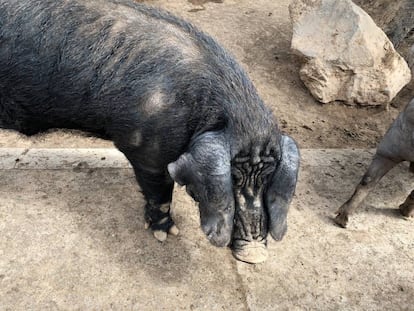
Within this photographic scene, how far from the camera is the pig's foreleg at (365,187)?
372 cm

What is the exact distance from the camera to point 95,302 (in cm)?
295

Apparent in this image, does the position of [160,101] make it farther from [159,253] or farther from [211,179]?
[159,253]

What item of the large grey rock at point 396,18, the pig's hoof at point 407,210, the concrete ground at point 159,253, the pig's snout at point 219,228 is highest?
the pig's snout at point 219,228

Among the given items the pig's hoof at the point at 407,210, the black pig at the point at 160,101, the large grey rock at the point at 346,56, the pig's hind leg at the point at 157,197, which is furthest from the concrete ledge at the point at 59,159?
the large grey rock at the point at 346,56

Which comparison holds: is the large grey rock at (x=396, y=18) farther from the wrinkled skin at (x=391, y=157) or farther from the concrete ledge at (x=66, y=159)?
the wrinkled skin at (x=391, y=157)

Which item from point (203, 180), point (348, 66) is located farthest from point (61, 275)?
point (348, 66)

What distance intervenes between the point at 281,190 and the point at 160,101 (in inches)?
32.1

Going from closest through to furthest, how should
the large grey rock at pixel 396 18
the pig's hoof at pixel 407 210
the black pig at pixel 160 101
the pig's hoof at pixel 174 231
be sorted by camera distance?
1. the black pig at pixel 160 101
2. the pig's hoof at pixel 174 231
3. the pig's hoof at pixel 407 210
4. the large grey rock at pixel 396 18

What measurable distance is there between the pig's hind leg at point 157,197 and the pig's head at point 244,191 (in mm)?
579

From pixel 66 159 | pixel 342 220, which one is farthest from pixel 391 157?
pixel 66 159

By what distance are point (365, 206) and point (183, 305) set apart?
1.82 meters

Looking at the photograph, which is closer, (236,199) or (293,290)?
(236,199)

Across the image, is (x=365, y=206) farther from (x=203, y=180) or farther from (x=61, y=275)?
(x=61, y=275)

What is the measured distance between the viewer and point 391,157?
145 inches
